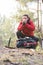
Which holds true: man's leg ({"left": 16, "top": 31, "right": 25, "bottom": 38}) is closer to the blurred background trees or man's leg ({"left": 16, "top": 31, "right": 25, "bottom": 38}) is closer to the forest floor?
the blurred background trees

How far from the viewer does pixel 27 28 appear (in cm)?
325

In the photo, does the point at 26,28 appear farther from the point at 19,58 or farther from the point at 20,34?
the point at 19,58

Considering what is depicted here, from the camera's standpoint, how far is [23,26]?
322 centimetres

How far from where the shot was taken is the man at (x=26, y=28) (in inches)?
127

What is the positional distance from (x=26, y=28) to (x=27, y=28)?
0.05ft

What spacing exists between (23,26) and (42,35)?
0.37 m

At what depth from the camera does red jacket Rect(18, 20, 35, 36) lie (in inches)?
127

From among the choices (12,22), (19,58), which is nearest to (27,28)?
(12,22)

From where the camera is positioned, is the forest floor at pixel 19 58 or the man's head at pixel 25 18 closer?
the forest floor at pixel 19 58

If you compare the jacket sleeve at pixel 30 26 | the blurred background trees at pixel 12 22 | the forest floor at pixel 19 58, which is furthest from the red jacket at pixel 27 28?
the forest floor at pixel 19 58

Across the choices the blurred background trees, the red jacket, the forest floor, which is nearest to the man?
the red jacket

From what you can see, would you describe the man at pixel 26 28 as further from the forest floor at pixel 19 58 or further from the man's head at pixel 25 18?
the forest floor at pixel 19 58

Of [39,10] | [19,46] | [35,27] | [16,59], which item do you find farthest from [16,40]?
[16,59]

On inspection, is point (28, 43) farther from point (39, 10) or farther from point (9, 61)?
point (9, 61)
